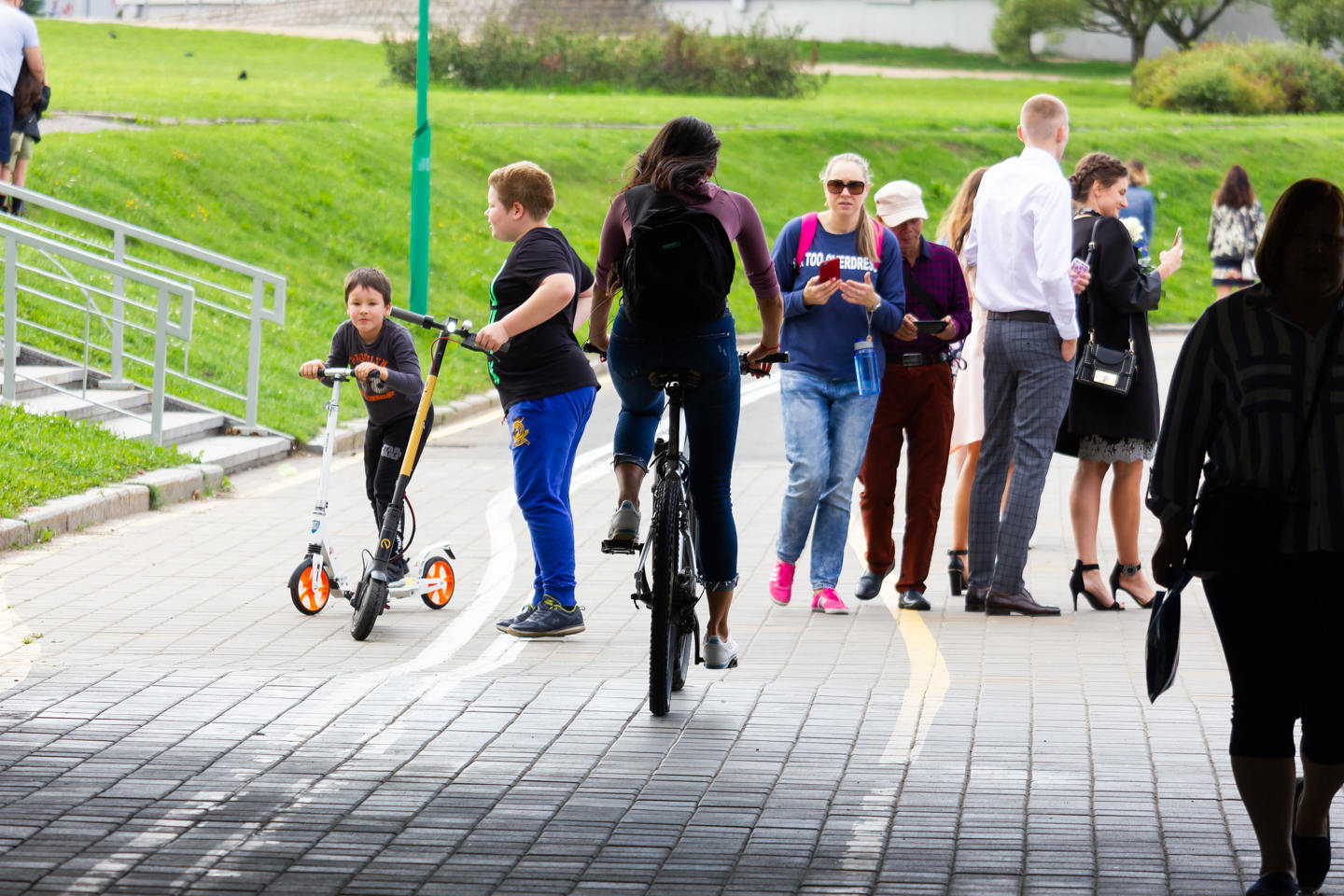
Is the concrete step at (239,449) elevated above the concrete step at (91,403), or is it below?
below

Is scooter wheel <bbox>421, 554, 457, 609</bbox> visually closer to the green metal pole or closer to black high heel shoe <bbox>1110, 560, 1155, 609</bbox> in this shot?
black high heel shoe <bbox>1110, 560, 1155, 609</bbox>

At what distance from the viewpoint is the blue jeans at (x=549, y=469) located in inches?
283

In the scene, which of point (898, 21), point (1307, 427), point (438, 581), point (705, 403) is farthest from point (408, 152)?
point (898, 21)

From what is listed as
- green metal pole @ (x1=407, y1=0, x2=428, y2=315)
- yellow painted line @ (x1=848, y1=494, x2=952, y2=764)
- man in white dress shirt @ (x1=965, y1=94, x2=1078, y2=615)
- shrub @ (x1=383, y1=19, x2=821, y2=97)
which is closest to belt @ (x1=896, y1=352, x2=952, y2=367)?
man in white dress shirt @ (x1=965, y1=94, x2=1078, y2=615)

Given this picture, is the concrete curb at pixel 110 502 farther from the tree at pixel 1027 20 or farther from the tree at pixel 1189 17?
the tree at pixel 1027 20

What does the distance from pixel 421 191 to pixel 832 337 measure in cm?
1112

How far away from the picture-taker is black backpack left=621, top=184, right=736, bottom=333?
587 cm

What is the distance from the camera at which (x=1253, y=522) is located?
421 cm

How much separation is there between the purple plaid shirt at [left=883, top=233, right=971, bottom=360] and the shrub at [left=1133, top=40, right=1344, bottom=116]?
45.8m

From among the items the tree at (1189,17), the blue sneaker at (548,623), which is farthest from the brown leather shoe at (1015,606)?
the tree at (1189,17)

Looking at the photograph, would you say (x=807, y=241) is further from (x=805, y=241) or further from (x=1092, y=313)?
(x=1092, y=313)

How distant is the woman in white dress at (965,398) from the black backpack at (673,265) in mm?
3009

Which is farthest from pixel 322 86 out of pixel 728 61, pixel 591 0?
pixel 591 0

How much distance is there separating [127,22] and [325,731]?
55.3 meters
